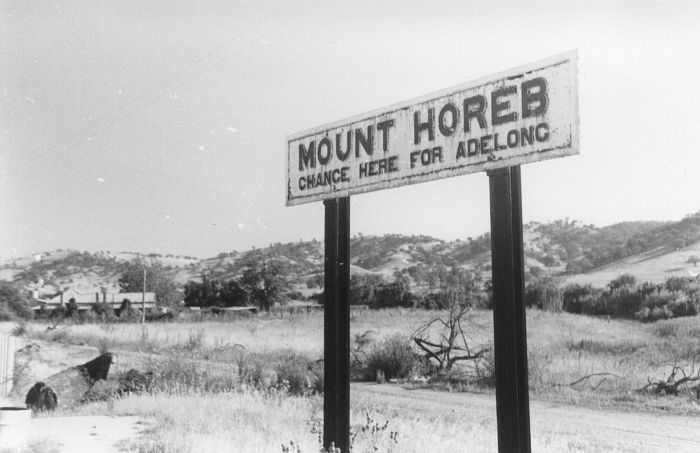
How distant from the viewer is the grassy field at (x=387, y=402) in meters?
7.51

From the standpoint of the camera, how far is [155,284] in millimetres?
39688

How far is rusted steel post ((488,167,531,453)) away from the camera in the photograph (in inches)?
149

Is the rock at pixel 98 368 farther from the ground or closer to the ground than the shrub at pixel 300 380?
farther from the ground

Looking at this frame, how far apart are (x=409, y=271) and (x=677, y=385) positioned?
24.9m

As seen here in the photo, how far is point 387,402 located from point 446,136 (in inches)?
320

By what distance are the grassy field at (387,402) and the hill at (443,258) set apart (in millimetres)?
5235

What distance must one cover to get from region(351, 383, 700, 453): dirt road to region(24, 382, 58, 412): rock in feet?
15.8

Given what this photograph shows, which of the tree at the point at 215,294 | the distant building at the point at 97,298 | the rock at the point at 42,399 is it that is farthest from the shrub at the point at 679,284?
the distant building at the point at 97,298

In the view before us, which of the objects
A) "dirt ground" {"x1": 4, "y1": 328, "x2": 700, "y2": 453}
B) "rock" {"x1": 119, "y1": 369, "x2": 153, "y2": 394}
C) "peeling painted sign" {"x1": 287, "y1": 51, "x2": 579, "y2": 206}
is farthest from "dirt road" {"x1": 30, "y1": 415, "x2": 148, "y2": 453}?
"peeling painted sign" {"x1": 287, "y1": 51, "x2": 579, "y2": 206}

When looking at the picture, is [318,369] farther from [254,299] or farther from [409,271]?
[409,271]

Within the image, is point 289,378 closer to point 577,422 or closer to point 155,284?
point 577,422

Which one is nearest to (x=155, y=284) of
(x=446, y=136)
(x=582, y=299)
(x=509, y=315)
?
(x=582, y=299)

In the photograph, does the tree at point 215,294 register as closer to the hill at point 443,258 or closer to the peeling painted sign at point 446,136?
the hill at point 443,258

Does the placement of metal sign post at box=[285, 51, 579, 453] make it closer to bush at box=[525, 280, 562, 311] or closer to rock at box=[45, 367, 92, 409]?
rock at box=[45, 367, 92, 409]
